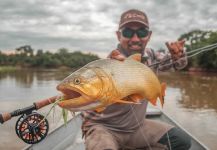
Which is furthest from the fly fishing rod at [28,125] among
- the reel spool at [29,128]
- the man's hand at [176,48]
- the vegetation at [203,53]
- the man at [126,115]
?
the vegetation at [203,53]

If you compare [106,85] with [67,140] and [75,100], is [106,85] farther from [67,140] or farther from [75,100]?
[67,140]

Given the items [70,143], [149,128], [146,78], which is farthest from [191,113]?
[146,78]

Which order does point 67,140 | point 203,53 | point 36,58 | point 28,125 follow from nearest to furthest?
point 28,125 < point 67,140 < point 203,53 < point 36,58

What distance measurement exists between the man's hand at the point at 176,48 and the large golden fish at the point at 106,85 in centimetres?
120

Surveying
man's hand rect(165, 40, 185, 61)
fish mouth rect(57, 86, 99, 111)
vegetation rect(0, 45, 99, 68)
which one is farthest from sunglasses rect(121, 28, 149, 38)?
vegetation rect(0, 45, 99, 68)

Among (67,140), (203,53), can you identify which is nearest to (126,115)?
(67,140)

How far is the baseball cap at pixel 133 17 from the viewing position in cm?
446

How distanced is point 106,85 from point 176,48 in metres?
1.97

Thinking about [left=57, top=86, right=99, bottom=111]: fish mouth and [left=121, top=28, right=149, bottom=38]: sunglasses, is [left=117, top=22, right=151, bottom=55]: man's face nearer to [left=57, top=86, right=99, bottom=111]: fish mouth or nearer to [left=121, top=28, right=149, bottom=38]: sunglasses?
[left=121, top=28, right=149, bottom=38]: sunglasses

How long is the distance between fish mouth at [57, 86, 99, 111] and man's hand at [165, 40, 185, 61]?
202 cm

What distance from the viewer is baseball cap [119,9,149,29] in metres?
4.46

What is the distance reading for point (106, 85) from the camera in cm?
267

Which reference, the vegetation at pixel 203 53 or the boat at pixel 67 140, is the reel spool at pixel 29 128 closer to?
the boat at pixel 67 140

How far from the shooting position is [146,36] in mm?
4547
